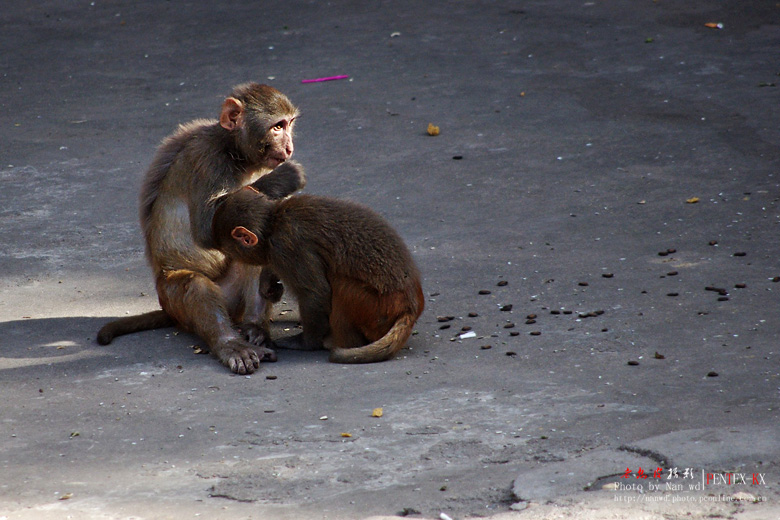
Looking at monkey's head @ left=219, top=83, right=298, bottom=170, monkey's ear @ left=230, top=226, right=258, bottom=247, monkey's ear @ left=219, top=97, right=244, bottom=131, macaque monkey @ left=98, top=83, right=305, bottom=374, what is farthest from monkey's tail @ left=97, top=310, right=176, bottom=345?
monkey's ear @ left=219, top=97, right=244, bottom=131

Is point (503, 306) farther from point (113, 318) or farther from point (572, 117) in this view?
point (572, 117)

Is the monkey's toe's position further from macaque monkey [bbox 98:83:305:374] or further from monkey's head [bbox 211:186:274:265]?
monkey's head [bbox 211:186:274:265]

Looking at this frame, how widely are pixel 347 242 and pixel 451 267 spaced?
1760 mm

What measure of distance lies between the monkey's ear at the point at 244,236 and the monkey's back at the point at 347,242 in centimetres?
14

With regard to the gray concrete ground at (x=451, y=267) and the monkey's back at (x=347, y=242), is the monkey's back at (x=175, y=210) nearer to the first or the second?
the gray concrete ground at (x=451, y=267)

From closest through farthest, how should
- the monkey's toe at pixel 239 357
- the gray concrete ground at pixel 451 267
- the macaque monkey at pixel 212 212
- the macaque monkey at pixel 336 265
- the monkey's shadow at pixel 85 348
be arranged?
the gray concrete ground at pixel 451 267
the monkey's toe at pixel 239 357
the macaque monkey at pixel 336 265
the monkey's shadow at pixel 85 348
the macaque monkey at pixel 212 212

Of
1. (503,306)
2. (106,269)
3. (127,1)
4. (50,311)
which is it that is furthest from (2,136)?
(503,306)

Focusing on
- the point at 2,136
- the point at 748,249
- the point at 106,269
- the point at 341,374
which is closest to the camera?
the point at 341,374

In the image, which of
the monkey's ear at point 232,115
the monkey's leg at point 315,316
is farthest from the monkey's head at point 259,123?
the monkey's leg at point 315,316

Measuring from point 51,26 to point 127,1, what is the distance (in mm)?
1612

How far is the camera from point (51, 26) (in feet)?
50.8

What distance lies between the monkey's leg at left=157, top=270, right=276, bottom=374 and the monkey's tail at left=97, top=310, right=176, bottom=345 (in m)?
0.18

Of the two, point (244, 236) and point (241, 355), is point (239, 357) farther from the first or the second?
point (244, 236)

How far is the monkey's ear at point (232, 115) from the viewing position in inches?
250
